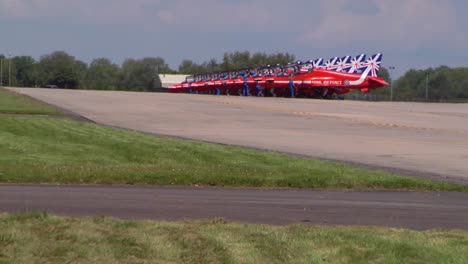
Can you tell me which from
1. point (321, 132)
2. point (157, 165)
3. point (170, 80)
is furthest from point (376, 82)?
point (157, 165)

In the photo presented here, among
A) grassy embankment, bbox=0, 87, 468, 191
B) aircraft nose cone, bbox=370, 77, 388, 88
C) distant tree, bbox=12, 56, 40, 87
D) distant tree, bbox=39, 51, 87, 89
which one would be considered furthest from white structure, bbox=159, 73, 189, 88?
grassy embankment, bbox=0, 87, 468, 191

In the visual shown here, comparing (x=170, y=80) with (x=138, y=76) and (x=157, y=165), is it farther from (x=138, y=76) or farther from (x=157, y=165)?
(x=157, y=165)

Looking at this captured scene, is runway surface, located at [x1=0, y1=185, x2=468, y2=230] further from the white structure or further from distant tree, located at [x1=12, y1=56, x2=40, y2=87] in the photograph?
distant tree, located at [x1=12, y1=56, x2=40, y2=87]

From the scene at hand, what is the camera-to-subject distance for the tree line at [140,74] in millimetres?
138625

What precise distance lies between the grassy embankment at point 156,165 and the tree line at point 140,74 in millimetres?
102466

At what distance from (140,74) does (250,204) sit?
→ 511 ft

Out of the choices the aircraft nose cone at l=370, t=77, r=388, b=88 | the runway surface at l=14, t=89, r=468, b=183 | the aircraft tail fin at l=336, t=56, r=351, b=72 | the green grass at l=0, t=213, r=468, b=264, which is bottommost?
the runway surface at l=14, t=89, r=468, b=183

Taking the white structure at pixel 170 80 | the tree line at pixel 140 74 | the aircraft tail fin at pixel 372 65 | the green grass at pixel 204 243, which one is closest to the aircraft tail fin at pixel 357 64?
the aircraft tail fin at pixel 372 65

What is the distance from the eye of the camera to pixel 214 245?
28.9 feet

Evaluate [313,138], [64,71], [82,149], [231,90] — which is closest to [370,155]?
[313,138]

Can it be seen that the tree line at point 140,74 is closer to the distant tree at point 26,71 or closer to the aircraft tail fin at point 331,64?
the distant tree at point 26,71

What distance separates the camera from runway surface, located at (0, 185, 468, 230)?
12.2m

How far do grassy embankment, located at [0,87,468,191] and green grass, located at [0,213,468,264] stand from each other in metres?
8.05

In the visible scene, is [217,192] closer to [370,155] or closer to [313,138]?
[370,155]
